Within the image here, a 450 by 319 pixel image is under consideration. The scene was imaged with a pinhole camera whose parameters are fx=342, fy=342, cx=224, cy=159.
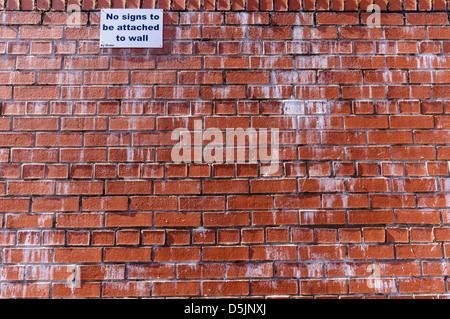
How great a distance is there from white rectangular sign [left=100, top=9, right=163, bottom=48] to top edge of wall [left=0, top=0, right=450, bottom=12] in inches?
2.2

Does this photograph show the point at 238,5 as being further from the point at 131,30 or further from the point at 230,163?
the point at 230,163

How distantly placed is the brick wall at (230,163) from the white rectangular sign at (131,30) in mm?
43

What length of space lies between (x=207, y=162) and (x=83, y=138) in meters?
0.66

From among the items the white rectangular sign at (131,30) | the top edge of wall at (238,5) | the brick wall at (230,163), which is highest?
the top edge of wall at (238,5)

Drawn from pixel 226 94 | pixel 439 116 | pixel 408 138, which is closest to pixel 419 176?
pixel 408 138

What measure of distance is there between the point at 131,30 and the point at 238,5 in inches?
23.7

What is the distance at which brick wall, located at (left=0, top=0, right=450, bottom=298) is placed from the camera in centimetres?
174

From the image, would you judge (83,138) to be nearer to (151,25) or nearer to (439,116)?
(151,25)

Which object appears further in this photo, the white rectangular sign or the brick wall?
the white rectangular sign

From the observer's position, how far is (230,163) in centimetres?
180

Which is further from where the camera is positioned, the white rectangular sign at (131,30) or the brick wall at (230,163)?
the white rectangular sign at (131,30)

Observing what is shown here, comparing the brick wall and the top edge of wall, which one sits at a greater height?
the top edge of wall

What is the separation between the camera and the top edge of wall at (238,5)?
1.87 m

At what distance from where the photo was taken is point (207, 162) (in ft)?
5.91
